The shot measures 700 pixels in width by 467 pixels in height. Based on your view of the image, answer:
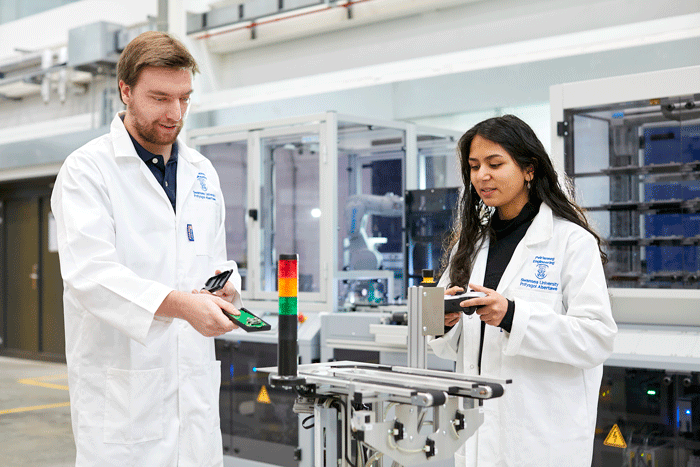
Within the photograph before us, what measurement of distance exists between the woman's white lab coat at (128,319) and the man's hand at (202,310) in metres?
0.03

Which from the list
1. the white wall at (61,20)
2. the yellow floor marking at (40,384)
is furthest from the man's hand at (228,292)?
the yellow floor marking at (40,384)

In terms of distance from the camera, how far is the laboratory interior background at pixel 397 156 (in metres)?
2.94

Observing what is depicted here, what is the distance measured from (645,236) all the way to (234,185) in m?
2.61

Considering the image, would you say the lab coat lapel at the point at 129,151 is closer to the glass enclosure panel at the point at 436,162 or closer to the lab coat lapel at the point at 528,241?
the lab coat lapel at the point at 528,241

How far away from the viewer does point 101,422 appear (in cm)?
172

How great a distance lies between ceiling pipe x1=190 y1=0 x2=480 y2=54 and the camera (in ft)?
16.3

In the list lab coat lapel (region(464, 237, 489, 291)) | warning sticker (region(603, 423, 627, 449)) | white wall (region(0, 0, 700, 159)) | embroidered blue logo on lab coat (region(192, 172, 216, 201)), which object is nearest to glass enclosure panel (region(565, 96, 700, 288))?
warning sticker (region(603, 423, 627, 449))

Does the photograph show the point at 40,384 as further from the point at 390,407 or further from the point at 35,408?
the point at 390,407

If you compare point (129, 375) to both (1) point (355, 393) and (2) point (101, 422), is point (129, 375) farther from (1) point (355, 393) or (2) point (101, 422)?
(1) point (355, 393)

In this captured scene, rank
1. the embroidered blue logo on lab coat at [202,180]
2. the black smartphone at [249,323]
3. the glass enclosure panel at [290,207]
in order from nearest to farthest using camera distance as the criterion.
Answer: the black smartphone at [249,323] < the embroidered blue logo on lab coat at [202,180] < the glass enclosure panel at [290,207]

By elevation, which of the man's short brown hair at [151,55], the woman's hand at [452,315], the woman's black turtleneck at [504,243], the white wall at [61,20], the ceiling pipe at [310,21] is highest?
the white wall at [61,20]

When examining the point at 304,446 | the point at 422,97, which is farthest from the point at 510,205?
the point at 422,97

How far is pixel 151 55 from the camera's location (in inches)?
69.5

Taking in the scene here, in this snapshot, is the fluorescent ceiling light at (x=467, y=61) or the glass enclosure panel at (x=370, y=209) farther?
the glass enclosure panel at (x=370, y=209)
